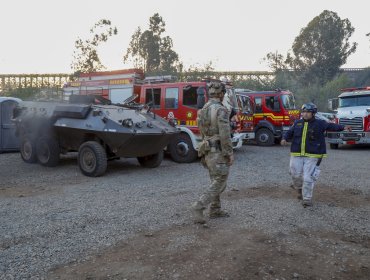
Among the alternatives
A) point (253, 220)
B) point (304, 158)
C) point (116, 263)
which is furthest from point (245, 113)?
point (116, 263)

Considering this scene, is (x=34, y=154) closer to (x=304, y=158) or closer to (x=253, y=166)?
(x=253, y=166)

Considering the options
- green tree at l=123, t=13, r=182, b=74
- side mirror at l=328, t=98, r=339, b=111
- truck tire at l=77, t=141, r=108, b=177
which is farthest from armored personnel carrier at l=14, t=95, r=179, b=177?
green tree at l=123, t=13, r=182, b=74

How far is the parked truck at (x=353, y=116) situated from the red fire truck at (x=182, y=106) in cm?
522

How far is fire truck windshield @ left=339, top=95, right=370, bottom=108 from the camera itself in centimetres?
1567

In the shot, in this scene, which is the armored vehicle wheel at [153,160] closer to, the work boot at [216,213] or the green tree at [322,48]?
the work boot at [216,213]

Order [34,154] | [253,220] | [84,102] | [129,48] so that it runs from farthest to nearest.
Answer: [129,48] < [34,154] < [84,102] < [253,220]

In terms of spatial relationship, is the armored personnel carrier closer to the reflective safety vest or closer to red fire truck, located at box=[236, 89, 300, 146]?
the reflective safety vest

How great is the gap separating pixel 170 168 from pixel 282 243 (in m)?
5.80

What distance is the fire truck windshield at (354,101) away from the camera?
1567cm

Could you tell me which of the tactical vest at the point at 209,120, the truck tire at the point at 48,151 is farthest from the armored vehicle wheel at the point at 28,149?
the tactical vest at the point at 209,120

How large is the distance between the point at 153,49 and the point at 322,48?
28.2 m

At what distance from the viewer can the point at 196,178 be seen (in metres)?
8.70

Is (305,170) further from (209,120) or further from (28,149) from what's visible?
(28,149)

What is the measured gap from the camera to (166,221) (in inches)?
215
